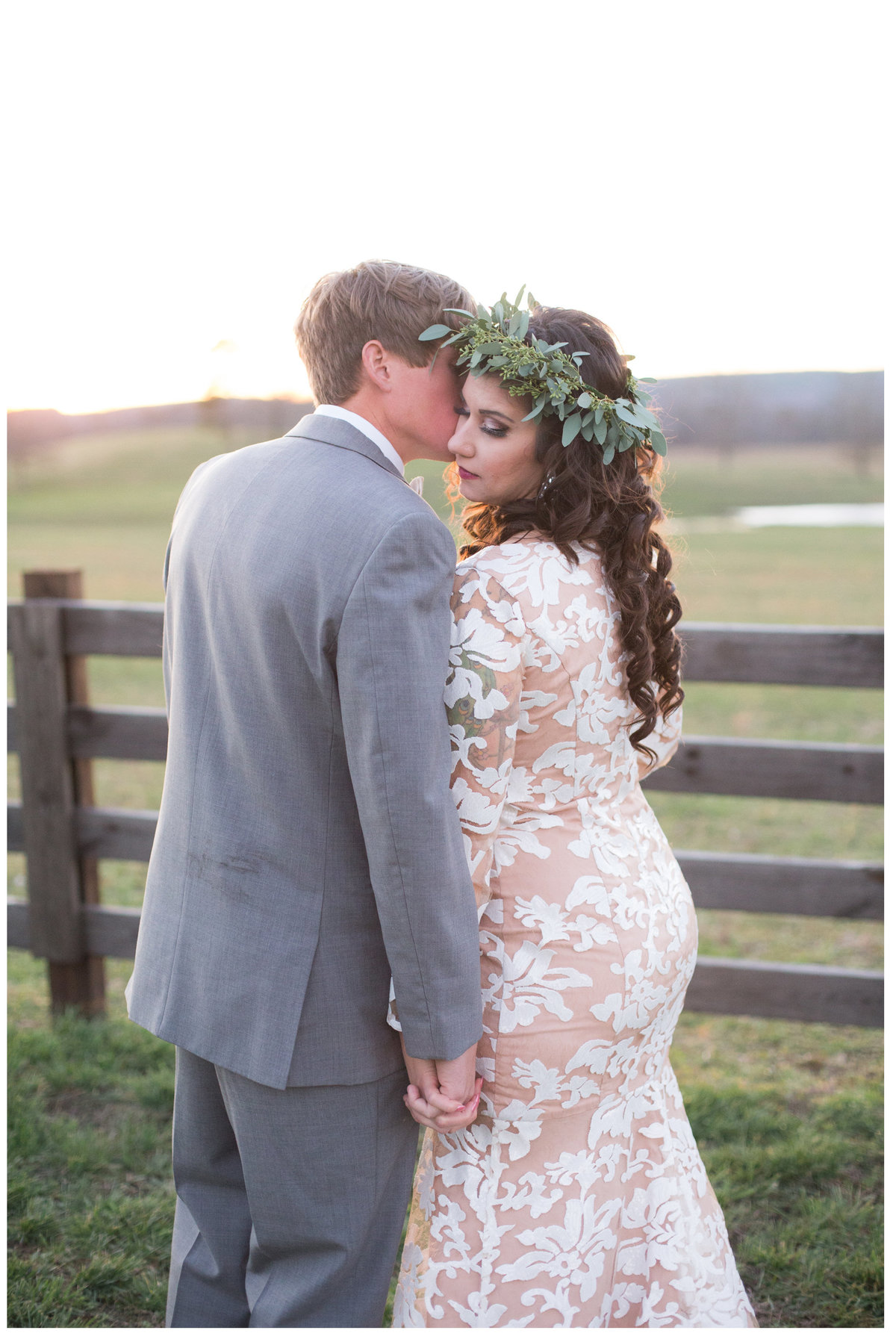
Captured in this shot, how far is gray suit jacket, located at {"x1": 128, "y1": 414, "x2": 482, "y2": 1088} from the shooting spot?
1.66m

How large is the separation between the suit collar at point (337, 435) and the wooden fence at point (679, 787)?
179cm

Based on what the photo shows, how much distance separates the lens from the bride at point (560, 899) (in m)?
1.86

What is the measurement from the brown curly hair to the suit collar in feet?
1.03

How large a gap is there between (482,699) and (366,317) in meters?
0.73

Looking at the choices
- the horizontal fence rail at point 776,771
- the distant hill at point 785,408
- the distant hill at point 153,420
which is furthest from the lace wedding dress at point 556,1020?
the distant hill at point 785,408

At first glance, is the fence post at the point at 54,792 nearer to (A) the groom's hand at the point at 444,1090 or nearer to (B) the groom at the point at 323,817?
(B) the groom at the point at 323,817

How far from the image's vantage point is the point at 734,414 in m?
44.3

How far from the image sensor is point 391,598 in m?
1.63

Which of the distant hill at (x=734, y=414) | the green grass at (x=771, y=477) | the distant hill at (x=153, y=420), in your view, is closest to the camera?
the distant hill at (x=153, y=420)

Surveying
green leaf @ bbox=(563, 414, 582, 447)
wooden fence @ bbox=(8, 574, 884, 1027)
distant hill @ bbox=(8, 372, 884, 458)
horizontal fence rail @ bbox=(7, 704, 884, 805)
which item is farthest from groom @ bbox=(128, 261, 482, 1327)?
distant hill @ bbox=(8, 372, 884, 458)

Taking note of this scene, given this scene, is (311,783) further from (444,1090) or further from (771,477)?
(771,477)

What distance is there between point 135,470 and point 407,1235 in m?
42.1

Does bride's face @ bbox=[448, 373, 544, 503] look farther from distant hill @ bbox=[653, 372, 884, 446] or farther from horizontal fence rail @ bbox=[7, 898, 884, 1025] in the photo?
distant hill @ bbox=[653, 372, 884, 446]

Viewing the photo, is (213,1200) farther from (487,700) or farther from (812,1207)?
(812,1207)
